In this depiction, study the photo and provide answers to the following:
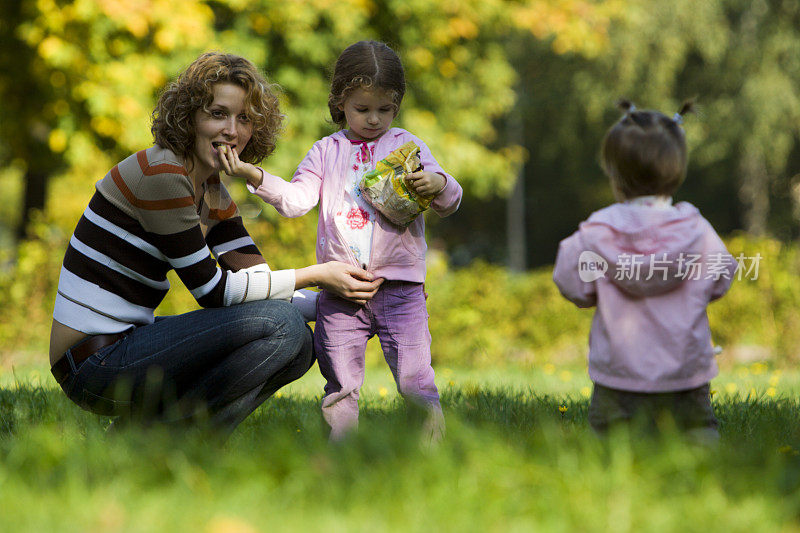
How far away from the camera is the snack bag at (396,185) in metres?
3.12

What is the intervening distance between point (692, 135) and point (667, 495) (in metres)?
20.3

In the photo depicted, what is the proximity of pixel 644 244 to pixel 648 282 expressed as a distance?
127 mm

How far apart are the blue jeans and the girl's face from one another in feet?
2.68

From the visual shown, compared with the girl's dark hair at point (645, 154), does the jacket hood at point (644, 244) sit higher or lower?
lower

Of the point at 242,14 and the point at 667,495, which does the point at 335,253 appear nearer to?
the point at 667,495

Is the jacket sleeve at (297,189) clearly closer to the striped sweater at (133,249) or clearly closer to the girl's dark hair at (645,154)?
the striped sweater at (133,249)

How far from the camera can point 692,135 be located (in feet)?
67.6

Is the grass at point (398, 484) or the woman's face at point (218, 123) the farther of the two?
the woman's face at point (218, 123)

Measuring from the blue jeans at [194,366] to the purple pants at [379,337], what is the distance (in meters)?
0.23

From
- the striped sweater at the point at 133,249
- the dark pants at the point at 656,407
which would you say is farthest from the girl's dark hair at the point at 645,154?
the striped sweater at the point at 133,249

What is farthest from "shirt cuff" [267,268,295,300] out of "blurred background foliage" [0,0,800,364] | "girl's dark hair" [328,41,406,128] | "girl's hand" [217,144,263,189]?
"blurred background foliage" [0,0,800,364]

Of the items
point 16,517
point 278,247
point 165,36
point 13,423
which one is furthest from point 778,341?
Result: point 16,517

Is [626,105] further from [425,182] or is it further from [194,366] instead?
[194,366]

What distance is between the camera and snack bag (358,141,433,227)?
123 inches
